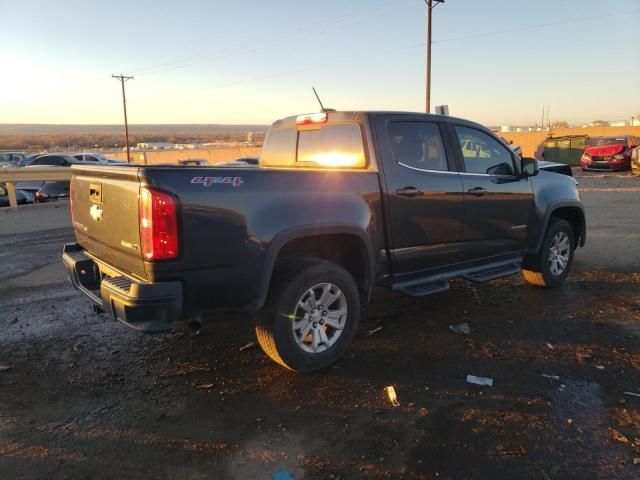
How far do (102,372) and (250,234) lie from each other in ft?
5.55

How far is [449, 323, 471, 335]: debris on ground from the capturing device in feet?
15.3

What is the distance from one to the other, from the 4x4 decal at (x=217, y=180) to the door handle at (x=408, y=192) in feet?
4.82

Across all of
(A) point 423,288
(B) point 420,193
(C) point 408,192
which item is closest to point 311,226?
(C) point 408,192

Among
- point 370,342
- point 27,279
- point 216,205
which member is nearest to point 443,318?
point 370,342

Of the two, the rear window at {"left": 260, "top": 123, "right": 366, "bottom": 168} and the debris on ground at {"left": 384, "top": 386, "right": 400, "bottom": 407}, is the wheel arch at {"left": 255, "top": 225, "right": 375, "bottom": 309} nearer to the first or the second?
the rear window at {"left": 260, "top": 123, "right": 366, "bottom": 168}

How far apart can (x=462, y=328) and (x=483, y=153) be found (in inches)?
71.4

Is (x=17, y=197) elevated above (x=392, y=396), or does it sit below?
above

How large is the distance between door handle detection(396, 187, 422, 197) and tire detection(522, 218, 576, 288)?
234 centimetres

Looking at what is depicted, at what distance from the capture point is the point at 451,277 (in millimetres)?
4762

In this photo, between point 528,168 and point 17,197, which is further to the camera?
point 17,197

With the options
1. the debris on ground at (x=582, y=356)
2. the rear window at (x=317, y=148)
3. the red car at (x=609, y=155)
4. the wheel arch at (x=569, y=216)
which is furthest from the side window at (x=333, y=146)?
the red car at (x=609, y=155)

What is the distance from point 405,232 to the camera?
427cm

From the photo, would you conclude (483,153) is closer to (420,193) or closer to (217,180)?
(420,193)

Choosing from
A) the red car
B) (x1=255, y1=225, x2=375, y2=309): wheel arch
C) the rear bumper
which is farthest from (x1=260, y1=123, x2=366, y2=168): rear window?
the red car
